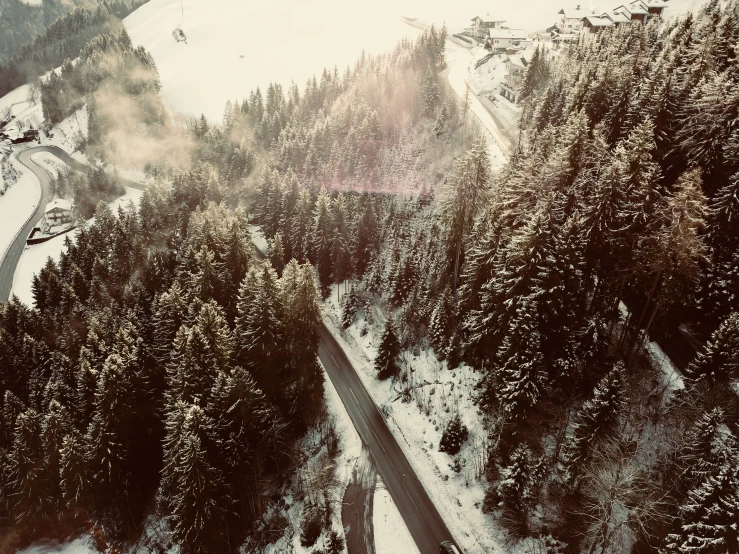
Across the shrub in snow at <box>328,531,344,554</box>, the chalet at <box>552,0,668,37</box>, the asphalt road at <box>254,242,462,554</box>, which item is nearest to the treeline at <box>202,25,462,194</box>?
the chalet at <box>552,0,668,37</box>

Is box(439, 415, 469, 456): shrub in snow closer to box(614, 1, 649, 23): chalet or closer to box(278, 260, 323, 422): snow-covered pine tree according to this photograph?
box(278, 260, 323, 422): snow-covered pine tree

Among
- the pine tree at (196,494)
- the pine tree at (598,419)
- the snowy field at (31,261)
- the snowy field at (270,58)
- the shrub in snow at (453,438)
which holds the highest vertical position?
the pine tree at (598,419)

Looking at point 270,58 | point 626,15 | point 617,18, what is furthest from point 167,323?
point 270,58

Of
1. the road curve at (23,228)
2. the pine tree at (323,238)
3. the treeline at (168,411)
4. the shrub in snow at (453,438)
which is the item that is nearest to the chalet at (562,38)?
the pine tree at (323,238)

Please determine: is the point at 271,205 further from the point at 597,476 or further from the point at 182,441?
the point at 597,476

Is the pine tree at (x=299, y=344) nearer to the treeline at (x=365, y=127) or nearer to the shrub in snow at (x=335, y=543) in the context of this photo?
the shrub in snow at (x=335, y=543)
